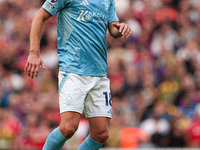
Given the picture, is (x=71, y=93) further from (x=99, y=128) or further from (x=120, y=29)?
(x=120, y=29)

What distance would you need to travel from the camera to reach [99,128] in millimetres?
4660

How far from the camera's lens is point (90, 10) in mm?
4676

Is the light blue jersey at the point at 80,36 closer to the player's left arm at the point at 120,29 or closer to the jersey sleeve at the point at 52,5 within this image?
the jersey sleeve at the point at 52,5

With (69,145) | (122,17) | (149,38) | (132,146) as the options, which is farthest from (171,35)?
(69,145)

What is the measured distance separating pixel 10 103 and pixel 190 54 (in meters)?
4.81

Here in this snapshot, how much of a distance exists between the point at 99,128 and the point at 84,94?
0.42 meters

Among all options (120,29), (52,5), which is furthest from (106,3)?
(52,5)

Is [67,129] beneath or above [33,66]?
beneath

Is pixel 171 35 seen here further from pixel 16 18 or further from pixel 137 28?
pixel 16 18

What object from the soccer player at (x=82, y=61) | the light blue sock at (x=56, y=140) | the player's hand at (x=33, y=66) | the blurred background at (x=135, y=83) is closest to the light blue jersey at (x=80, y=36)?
the soccer player at (x=82, y=61)

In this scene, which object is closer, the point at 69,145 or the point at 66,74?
the point at 66,74

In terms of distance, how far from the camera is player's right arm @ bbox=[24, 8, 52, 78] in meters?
4.32

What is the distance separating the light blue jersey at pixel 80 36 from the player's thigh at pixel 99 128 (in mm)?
500

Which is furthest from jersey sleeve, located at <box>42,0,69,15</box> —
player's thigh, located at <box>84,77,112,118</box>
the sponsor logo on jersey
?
player's thigh, located at <box>84,77,112,118</box>
